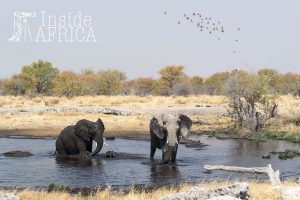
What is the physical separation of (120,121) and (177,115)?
61.0 ft

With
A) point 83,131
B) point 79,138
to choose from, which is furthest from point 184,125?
point 79,138

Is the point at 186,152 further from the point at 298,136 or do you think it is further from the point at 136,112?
the point at 136,112

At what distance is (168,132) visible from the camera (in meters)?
20.5

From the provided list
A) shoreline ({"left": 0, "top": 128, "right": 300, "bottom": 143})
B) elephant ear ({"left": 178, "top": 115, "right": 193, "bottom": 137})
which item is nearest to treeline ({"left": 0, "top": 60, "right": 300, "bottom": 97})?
shoreline ({"left": 0, "top": 128, "right": 300, "bottom": 143})

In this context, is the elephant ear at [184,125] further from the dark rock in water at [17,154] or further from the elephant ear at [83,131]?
the dark rock in water at [17,154]

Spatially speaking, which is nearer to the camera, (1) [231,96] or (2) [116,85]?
(1) [231,96]

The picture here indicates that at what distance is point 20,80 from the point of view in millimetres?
86688

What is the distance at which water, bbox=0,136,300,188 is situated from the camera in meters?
17.0

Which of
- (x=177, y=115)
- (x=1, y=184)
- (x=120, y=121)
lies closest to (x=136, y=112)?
(x=120, y=121)

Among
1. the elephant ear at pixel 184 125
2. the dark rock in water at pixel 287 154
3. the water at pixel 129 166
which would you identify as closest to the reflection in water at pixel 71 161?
the water at pixel 129 166

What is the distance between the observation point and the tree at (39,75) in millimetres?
85481

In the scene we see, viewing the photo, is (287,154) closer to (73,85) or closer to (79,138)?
(79,138)

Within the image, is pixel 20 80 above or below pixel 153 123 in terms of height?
above

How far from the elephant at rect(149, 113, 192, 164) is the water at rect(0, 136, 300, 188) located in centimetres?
54
